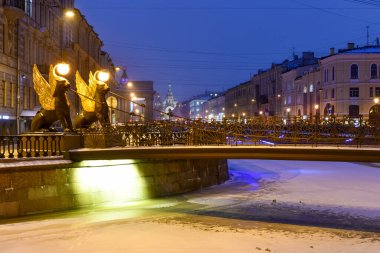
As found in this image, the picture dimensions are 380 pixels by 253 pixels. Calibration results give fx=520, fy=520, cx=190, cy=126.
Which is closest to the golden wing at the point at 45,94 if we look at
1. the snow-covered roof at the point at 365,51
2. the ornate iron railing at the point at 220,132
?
the ornate iron railing at the point at 220,132

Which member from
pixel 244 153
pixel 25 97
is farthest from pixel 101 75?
pixel 25 97

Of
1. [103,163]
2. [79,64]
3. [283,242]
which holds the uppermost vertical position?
[79,64]

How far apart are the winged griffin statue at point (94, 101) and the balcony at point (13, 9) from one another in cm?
1108

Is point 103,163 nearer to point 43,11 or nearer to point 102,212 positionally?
point 102,212

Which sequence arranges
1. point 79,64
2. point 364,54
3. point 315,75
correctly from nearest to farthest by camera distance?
point 79,64 < point 364,54 < point 315,75

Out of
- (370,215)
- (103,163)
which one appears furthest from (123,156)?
(370,215)

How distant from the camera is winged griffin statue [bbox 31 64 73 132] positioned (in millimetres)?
19172

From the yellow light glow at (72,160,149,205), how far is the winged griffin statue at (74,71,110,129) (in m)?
1.99

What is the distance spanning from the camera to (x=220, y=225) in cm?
1634

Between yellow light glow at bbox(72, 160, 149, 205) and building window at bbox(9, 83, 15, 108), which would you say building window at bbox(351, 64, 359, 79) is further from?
yellow light glow at bbox(72, 160, 149, 205)

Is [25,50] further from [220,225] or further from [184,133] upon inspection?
[220,225]

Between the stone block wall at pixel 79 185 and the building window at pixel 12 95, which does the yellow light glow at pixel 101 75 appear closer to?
the stone block wall at pixel 79 185

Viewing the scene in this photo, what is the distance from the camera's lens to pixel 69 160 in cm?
1788

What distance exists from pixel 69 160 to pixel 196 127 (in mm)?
4543
